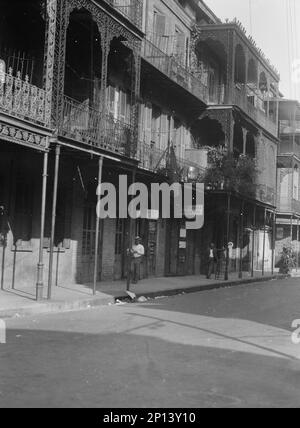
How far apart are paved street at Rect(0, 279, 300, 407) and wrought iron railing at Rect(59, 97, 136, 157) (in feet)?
15.1

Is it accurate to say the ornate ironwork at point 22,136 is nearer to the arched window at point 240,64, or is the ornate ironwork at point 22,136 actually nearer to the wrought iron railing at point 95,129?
the wrought iron railing at point 95,129

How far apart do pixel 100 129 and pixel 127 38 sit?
3.08 meters

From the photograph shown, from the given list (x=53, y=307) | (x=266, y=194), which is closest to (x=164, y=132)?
(x=266, y=194)

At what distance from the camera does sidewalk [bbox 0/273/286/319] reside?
11.7 m

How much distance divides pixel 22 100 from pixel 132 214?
8.01 metres

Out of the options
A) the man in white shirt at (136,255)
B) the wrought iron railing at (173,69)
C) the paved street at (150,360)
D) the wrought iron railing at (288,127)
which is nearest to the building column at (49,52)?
the paved street at (150,360)

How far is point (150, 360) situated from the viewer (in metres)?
7.47

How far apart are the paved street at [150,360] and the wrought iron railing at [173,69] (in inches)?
449

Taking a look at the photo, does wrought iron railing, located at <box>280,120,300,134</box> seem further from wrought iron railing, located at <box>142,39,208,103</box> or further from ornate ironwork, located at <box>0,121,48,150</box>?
ornate ironwork, located at <box>0,121,48,150</box>

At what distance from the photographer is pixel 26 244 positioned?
50.6 feet

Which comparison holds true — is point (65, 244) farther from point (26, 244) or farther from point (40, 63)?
point (40, 63)

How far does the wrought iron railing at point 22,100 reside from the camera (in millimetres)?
12070

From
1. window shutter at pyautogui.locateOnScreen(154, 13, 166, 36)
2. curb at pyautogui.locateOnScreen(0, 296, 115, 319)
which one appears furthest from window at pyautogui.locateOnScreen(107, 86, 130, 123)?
curb at pyautogui.locateOnScreen(0, 296, 115, 319)
